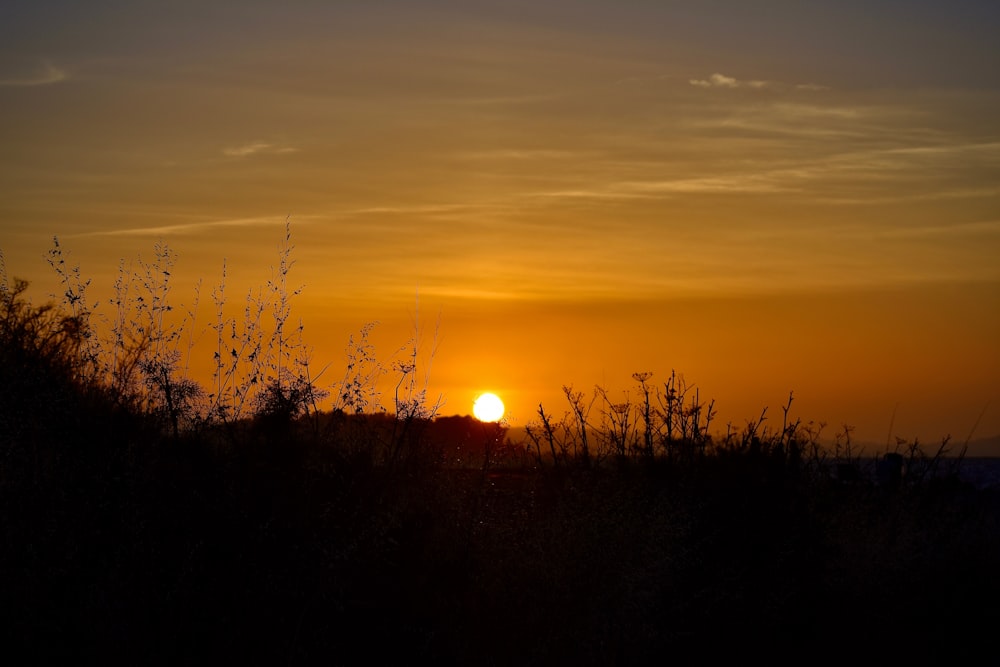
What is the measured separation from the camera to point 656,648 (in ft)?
33.2

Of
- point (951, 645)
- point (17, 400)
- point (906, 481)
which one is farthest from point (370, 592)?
point (906, 481)

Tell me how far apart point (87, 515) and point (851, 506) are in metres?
9.74

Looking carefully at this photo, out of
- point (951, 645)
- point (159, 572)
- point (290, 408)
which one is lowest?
point (951, 645)

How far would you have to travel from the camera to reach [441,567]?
34.2 ft

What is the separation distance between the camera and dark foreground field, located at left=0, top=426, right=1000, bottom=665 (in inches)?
345

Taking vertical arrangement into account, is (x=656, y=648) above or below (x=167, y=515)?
below

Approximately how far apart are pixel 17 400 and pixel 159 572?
270 cm

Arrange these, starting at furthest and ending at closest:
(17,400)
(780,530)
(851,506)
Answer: (851,506), (780,530), (17,400)

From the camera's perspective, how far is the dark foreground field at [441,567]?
8773mm

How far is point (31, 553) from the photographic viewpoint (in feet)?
29.0

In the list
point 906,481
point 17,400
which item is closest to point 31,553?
point 17,400

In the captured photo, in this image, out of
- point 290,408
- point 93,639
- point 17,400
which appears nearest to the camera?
point 93,639

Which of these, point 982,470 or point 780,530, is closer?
point 780,530

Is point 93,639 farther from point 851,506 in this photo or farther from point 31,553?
point 851,506
